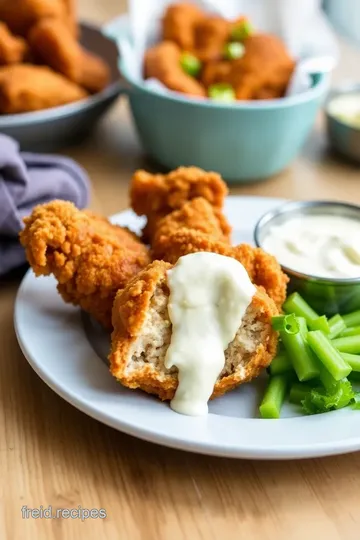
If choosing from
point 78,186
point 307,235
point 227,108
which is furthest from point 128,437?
point 227,108

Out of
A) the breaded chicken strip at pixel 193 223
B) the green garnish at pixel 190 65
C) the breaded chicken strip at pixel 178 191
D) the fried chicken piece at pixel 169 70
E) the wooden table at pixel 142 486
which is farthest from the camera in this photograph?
the green garnish at pixel 190 65

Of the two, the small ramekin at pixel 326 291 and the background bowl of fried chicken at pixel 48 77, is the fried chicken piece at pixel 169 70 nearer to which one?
the background bowl of fried chicken at pixel 48 77

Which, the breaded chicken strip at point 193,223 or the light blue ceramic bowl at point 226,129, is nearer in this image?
the breaded chicken strip at point 193,223

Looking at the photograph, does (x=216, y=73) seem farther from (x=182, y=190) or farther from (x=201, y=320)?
(x=201, y=320)

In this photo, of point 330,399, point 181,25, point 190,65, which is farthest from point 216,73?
point 330,399

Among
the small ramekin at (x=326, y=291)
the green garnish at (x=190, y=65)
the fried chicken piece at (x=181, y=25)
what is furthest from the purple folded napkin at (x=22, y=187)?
the fried chicken piece at (x=181, y=25)

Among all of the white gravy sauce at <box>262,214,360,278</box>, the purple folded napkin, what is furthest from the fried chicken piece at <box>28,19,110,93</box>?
the white gravy sauce at <box>262,214,360,278</box>
